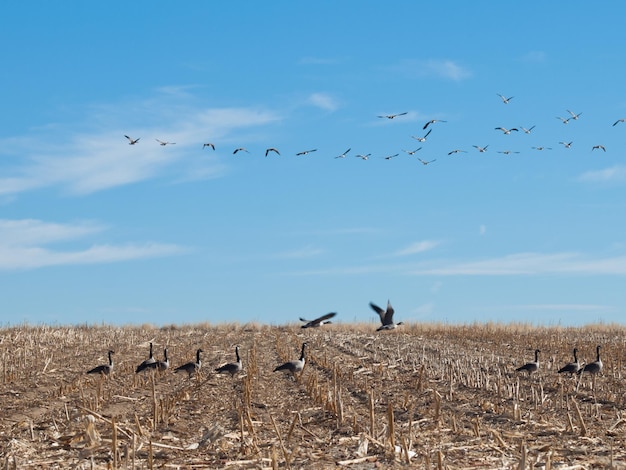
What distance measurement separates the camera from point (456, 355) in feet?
99.6

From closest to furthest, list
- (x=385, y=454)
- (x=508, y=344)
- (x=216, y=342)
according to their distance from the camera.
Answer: (x=385, y=454), (x=508, y=344), (x=216, y=342)

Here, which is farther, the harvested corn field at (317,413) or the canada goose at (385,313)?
the canada goose at (385,313)

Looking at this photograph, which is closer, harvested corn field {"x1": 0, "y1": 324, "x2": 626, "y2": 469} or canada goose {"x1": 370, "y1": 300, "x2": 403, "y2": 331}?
harvested corn field {"x1": 0, "y1": 324, "x2": 626, "y2": 469}

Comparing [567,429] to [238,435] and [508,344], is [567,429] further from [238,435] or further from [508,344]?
[508,344]

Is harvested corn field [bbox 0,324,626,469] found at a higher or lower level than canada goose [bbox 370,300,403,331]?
A: lower

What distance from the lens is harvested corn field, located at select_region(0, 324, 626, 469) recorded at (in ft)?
36.6

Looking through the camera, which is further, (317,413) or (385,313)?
(385,313)

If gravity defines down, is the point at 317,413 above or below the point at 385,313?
below

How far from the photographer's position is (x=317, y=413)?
1559 cm

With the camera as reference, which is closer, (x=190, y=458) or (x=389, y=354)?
(x=190, y=458)

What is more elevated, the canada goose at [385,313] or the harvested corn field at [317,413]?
the canada goose at [385,313]

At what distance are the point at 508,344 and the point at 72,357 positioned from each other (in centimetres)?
1977

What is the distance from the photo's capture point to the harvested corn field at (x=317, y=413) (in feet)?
36.6

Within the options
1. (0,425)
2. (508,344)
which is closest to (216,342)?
(508,344)
